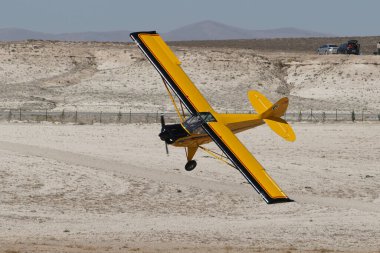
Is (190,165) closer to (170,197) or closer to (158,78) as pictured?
(170,197)

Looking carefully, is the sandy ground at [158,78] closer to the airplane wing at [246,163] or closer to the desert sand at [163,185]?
the desert sand at [163,185]

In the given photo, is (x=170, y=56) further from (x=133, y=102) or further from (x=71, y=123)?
(x=133, y=102)

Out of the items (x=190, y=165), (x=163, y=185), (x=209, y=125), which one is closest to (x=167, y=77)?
(x=209, y=125)

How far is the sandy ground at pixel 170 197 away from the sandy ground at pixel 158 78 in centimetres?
2220

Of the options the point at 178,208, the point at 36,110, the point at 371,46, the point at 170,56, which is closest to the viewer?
the point at 170,56

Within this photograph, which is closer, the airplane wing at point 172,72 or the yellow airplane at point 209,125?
the yellow airplane at point 209,125

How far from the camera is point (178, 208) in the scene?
152ft

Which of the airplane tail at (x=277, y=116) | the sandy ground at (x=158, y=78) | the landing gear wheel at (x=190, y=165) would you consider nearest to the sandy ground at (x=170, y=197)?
the airplane tail at (x=277, y=116)

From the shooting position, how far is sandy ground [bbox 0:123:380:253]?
40.1 metres

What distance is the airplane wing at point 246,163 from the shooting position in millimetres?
30484

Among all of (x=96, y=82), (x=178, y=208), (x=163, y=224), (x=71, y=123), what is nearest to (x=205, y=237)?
(x=163, y=224)

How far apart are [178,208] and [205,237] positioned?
18.9 ft

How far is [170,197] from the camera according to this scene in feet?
159

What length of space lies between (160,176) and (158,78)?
157 ft
